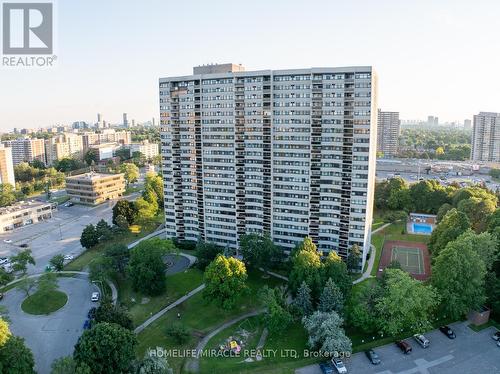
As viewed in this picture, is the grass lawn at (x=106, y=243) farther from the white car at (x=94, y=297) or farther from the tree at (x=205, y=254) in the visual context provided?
the tree at (x=205, y=254)

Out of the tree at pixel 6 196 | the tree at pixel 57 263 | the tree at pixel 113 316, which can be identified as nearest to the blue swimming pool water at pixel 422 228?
the tree at pixel 113 316

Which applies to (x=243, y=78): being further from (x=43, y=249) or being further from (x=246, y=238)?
(x=43, y=249)

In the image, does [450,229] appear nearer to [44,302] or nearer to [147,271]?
[147,271]

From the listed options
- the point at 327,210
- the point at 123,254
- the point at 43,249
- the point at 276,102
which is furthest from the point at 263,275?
the point at 43,249

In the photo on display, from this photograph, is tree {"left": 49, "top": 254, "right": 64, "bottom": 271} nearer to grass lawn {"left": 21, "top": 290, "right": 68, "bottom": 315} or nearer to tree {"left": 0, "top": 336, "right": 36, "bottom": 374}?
grass lawn {"left": 21, "top": 290, "right": 68, "bottom": 315}

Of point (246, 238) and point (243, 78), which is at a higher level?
point (243, 78)

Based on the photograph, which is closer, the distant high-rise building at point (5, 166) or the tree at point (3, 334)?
the tree at point (3, 334)

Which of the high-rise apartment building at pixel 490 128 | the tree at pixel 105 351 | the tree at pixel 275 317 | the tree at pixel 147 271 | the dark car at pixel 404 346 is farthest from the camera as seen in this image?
the high-rise apartment building at pixel 490 128

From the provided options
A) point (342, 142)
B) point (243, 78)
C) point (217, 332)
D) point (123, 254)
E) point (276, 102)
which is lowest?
point (217, 332)
